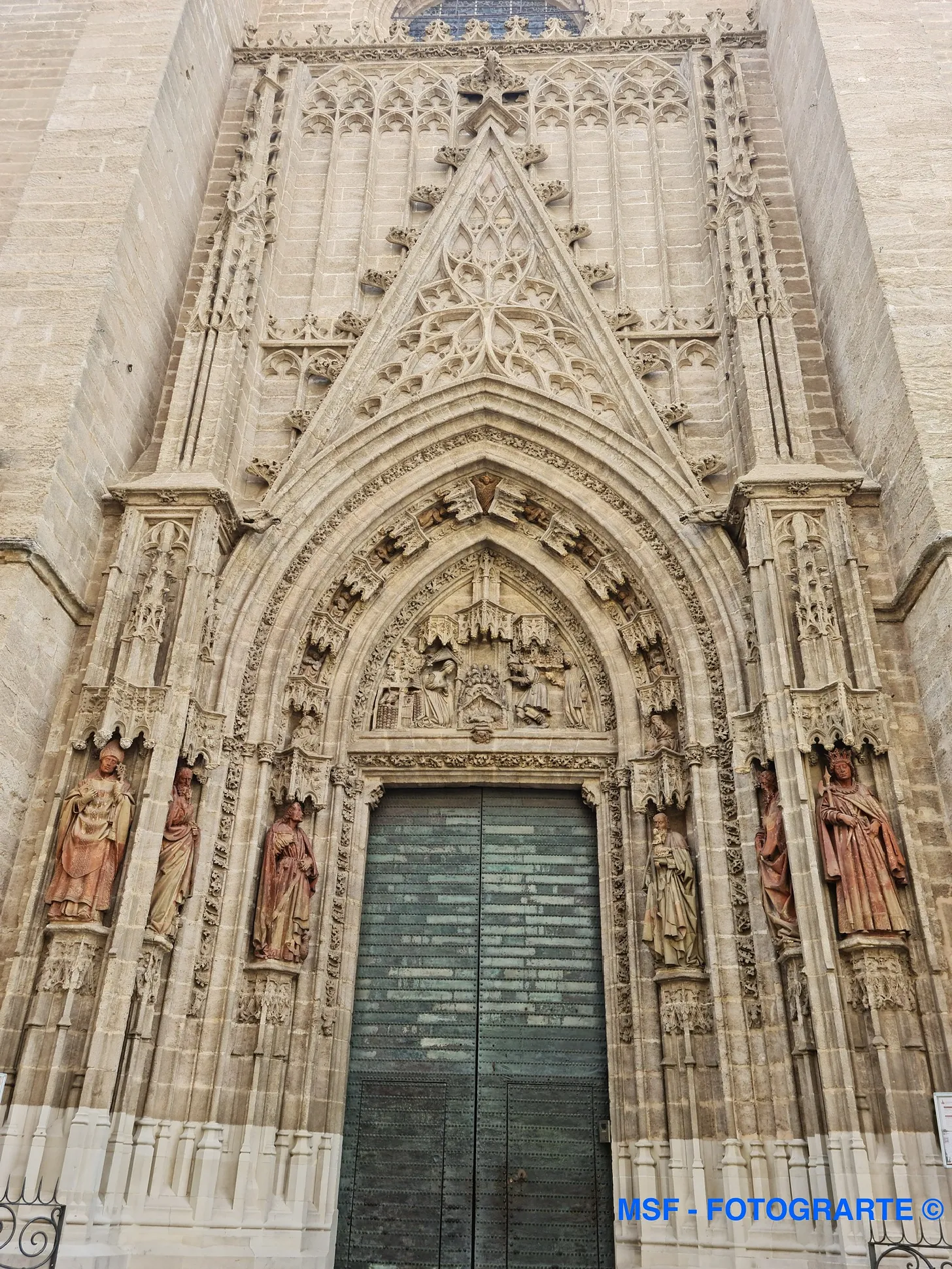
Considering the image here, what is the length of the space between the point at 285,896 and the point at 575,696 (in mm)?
3496

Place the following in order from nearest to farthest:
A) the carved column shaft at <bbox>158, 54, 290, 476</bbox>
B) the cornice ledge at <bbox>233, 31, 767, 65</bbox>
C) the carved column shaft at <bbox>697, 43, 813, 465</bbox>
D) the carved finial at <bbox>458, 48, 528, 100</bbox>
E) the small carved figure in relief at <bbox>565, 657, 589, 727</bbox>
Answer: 1. the carved column shaft at <bbox>697, 43, 813, 465</bbox>
2. the carved column shaft at <bbox>158, 54, 290, 476</bbox>
3. the small carved figure in relief at <bbox>565, 657, 589, 727</bbox>
4. the carved finial at <bbox>458, 48, 528, 100</bbox>
5. the cornice ledge at <bbox>233, 31, 767, 65</bbox>

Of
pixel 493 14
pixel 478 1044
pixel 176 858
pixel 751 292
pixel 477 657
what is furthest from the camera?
pixel 493 14

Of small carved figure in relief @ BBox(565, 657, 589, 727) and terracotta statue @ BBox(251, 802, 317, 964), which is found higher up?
small carved figure in relief @ BBox(565, 657, 589, 727)

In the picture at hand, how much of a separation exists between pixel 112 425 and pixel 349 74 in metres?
6.84

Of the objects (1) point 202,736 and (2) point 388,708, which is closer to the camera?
(1) point 202,736

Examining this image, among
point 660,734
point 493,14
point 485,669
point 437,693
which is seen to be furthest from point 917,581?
point 493,14

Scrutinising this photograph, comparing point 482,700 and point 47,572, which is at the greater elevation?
point 47,572

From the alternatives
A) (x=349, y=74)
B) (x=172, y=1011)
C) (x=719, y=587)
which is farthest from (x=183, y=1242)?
(x=349, y=74)

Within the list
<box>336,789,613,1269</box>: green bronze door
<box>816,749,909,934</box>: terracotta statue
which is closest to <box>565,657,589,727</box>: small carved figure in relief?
<box>336,789,613,1269</box>: green bronze door

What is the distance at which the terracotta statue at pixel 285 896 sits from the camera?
338 inches

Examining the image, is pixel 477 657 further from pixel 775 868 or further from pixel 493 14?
pixel 493 14

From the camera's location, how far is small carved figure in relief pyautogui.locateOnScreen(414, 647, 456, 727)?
10297 mm

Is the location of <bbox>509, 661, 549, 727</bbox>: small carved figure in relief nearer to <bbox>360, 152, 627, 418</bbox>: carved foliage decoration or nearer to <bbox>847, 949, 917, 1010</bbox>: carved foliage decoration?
<bbox>360, 152, 627, 418</bbox>: carved foliage decoration

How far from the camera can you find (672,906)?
8.54m
